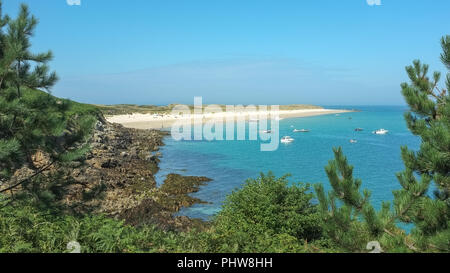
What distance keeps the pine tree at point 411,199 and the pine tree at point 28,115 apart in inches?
221

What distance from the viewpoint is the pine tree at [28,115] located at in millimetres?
7285

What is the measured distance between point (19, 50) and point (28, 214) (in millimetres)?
3487

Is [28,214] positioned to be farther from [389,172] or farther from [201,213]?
[389,172]

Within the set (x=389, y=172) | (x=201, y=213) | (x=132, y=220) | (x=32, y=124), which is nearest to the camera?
(x=32, y=124)

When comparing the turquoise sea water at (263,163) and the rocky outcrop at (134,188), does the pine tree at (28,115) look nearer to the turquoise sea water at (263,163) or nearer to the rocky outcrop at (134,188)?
the rocky outcrop at (134,188)

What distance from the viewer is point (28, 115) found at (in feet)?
24.9

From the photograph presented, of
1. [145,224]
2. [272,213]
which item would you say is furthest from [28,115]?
[272,213]

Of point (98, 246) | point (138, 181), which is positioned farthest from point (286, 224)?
point (138, 181)

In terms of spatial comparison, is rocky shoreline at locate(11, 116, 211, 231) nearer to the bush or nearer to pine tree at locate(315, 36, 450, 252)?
the bush

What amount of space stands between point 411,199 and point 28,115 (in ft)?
25.5

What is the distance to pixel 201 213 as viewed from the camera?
19016 millimetres

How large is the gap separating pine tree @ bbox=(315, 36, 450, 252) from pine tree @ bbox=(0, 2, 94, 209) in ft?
18.4

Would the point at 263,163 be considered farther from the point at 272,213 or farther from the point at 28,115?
the point at 28,115

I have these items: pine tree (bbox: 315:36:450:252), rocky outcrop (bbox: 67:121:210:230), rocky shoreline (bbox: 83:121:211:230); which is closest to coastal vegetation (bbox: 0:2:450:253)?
pine tree (bbox: 315:36:450:252)
